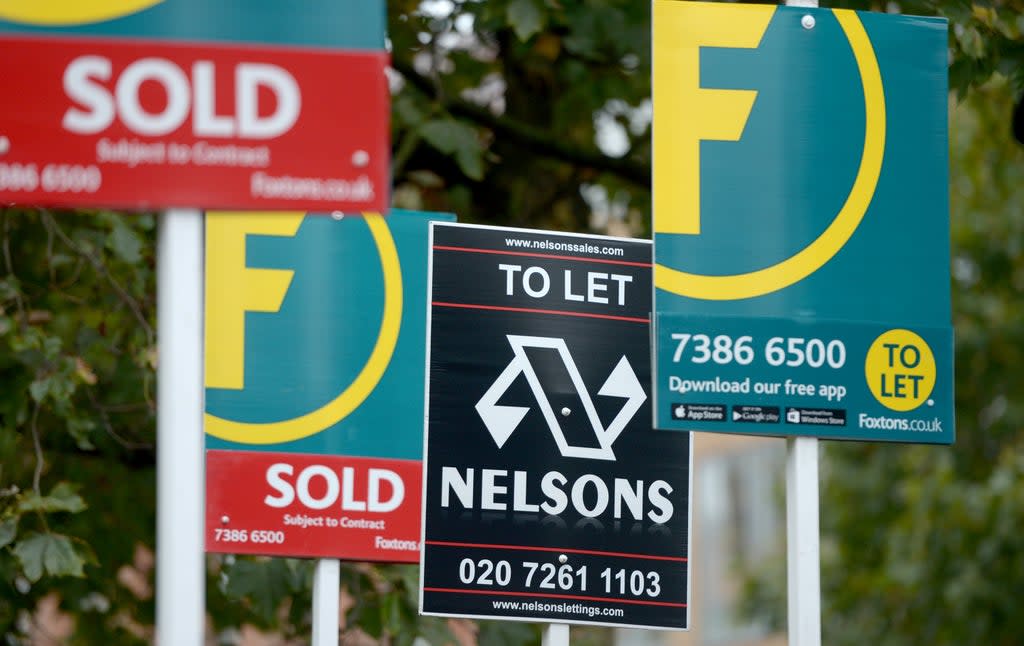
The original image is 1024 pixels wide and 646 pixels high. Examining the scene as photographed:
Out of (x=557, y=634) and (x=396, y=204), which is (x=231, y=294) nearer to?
(x=557, y=634)

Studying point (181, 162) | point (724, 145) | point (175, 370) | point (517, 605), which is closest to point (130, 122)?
point (181, 162)

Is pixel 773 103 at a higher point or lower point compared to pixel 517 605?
higher

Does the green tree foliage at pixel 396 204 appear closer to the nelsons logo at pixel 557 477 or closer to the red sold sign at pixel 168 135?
the red sold sign at pixel 168 135

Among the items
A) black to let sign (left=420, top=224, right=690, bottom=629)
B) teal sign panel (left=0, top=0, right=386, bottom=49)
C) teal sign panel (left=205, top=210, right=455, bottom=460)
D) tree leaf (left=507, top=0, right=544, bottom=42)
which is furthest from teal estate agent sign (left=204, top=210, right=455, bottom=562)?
tree leaf (left=507, top=0, right=544, bottom=42)

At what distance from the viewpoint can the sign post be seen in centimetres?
481

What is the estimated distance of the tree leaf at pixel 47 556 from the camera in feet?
20.7

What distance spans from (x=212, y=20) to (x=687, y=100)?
5.88 ft

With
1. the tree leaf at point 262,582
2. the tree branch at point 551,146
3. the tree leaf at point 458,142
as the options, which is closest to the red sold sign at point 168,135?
the tree leaf at point 262,582

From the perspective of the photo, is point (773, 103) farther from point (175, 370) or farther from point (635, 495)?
→ point (175, 370)

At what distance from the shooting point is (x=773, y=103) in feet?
16.4

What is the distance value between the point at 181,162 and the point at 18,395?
3.84 metres

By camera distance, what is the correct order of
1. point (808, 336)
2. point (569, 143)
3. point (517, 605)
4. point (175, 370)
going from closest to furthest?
1. point (175, 370)
2. point (808, 336)
3. point (517, 605)
4. point (569, 143)

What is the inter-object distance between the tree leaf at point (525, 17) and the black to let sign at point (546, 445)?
2.14 metres

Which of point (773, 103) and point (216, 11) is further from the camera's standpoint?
point (773, 103)
